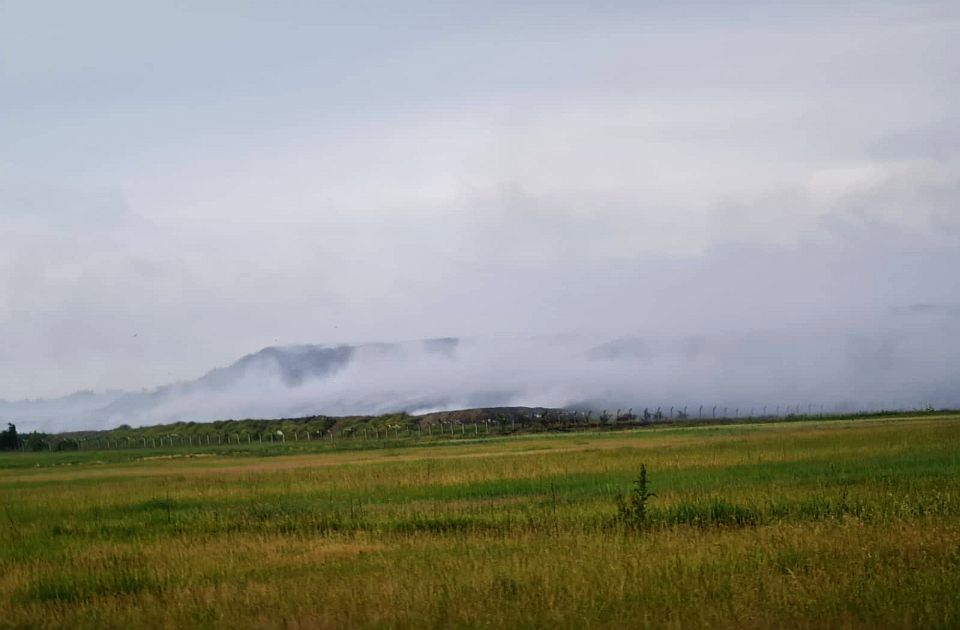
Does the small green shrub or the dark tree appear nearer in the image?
the small green shrub

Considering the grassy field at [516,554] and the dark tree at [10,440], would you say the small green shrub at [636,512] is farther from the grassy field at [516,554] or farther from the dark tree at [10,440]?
the dark tree at [10,440]

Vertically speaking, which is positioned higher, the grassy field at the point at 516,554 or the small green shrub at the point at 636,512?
the small green shrub at the point at 636,512

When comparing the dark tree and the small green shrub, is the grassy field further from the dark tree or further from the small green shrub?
the dark tree

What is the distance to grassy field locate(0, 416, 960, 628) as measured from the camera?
12969mm

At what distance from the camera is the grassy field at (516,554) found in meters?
13.0

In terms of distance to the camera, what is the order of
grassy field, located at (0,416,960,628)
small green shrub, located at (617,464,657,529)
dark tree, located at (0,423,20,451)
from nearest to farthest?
grassy field, located at (0,416,960,628) → small green shrub, located at (617,464,657,529) → dark tree, located at (0,423,20,451)

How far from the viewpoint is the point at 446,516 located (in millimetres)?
25938

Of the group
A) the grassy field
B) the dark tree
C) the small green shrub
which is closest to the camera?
the grassy field

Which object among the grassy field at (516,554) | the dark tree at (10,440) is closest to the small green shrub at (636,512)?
the grassy field at (516,554)

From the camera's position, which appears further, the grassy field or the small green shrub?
the small green shrub

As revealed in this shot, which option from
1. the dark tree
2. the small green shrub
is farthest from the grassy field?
the dark tree

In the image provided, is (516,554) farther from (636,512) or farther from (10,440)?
(10,440)

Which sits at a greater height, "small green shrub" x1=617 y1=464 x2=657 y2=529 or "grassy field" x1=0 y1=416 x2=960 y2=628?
"small green shrub" x1=617 y1=464 x2=657 y2=529

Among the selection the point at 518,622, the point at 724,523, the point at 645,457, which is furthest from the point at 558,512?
the point at 645,457
